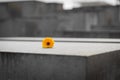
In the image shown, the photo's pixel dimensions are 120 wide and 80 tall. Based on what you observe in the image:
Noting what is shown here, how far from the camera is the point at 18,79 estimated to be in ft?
6.32

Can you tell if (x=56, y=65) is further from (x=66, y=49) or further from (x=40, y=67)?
(x=66, y=49)

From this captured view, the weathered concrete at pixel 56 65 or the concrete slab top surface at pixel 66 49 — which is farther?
the concrete slab top surface at pixel 66 49

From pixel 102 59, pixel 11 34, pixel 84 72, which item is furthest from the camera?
pixel 11 34

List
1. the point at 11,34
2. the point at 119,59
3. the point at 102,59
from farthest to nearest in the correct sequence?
A: 1. the point at 11,34
2. the point at 119,59
3. the point at 102,59

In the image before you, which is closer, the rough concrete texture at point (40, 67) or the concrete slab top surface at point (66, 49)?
the rough concrete texture at point (40, 67)

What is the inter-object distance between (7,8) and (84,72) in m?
10.4

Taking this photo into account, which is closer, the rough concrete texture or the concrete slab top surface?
the rough concrete texture

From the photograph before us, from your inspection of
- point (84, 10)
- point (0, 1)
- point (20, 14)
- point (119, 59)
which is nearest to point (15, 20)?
Answer: point (20, 14)

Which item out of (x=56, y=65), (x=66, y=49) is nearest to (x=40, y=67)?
(x=56, y=65)

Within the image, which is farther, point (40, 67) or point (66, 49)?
point (66, 49)

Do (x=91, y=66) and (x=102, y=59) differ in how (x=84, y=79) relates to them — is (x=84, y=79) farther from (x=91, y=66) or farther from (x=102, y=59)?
(x=102, y=59)

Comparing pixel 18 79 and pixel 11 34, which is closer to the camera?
pixel 18 79

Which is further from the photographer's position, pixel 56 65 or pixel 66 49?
pixel 66 49

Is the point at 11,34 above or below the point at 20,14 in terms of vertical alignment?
below
